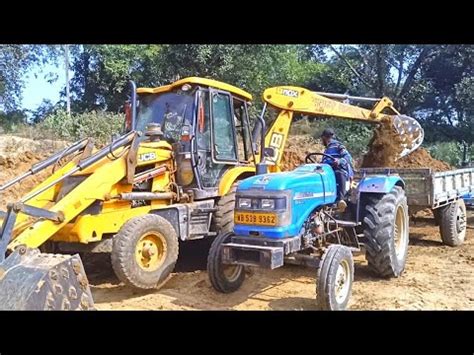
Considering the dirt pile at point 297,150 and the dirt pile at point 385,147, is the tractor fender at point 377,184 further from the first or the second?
the dirt pile at point 297,150

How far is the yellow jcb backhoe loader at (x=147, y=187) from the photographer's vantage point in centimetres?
538

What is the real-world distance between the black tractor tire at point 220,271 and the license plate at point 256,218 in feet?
1.00

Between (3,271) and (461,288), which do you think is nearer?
(3,271)

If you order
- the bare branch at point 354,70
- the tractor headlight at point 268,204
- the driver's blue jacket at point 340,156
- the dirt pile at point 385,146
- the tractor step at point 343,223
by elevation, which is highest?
the bare branch at point 354,70

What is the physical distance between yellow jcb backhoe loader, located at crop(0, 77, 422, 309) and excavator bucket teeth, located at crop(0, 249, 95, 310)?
0.05 metres

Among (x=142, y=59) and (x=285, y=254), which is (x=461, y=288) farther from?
(x=142, y=59)

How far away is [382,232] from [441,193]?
2621 millimetres

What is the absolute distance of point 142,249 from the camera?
18.5 feet

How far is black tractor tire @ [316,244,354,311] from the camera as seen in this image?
471cm

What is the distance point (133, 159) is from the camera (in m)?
5.95

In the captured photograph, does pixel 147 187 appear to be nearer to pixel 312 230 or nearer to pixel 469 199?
pixel 312 230

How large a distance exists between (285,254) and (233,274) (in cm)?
93

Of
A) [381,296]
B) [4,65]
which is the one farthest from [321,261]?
[4,65]

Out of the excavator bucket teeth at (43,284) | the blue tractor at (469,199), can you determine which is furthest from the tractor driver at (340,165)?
the blue tractor at (469,199)
